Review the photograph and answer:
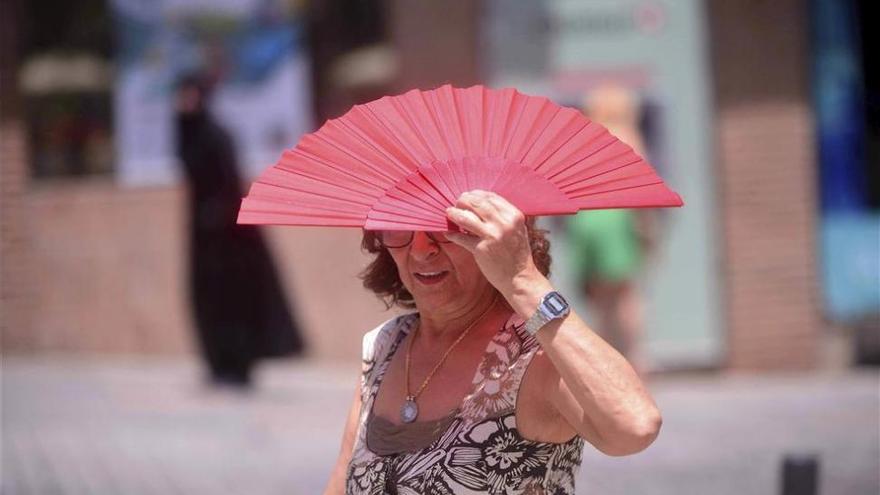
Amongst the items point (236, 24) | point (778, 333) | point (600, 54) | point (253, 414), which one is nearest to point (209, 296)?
point (253, 414)

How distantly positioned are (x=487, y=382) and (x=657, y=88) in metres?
7.70

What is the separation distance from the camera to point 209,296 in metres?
10.2

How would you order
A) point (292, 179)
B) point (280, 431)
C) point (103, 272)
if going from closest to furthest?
point (292, 179) < point (280, 431) < point (103, 272)

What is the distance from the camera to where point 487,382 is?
2.72m

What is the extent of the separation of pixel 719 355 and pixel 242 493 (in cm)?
419

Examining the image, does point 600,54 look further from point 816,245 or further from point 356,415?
point 356,415

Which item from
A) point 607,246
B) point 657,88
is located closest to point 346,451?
point 607,246

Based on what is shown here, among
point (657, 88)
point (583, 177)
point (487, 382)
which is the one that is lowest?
point (487, 382)

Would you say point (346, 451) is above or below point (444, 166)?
below

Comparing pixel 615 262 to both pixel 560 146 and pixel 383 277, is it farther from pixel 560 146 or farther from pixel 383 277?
pixel 560 146

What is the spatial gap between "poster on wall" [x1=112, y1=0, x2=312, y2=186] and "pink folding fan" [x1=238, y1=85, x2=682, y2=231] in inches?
317

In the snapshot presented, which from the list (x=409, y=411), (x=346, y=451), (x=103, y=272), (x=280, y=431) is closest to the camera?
(x=409, y=411)

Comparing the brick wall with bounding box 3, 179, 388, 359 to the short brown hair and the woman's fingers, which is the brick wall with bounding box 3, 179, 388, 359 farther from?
the woman's fingers

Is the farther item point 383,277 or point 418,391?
point 383,277
